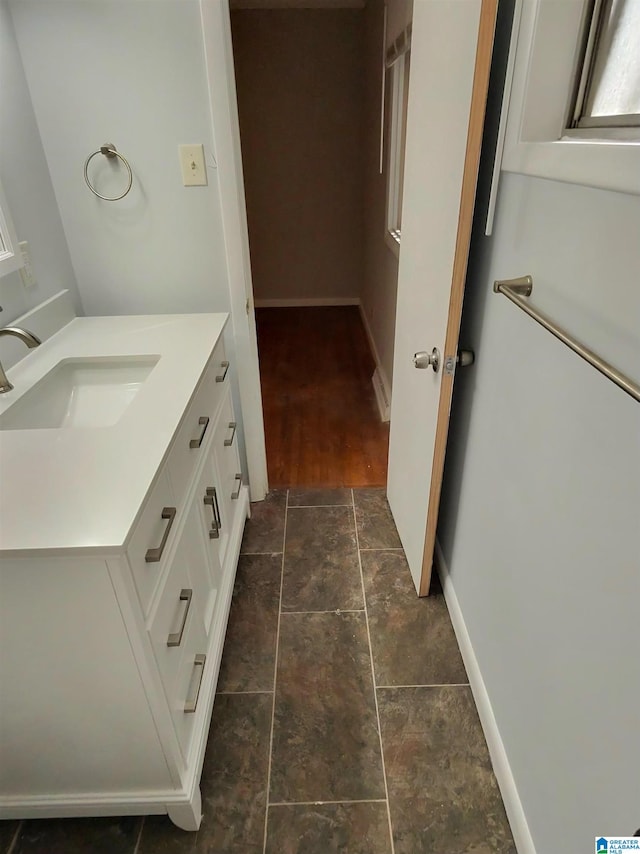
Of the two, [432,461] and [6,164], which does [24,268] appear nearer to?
[6,164]

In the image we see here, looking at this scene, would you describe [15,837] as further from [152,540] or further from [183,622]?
[152,540]

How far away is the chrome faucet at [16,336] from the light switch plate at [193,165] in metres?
0.78

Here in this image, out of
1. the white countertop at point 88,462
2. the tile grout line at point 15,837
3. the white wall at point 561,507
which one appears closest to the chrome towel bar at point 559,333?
the white wall at point 561,507

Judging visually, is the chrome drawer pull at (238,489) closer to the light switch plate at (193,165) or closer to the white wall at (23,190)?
the white wall at (23,190)

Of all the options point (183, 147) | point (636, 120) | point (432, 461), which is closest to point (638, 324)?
point (636, 120)

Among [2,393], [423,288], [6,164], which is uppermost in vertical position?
[6,164]

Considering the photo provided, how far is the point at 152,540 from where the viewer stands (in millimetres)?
1016

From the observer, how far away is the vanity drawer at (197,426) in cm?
120

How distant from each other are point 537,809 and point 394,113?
10.3 ft

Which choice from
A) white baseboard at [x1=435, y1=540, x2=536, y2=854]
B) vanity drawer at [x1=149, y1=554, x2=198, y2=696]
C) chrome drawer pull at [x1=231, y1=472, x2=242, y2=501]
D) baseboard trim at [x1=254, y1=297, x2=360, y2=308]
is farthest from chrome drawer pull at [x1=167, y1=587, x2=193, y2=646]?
baseboard trim at [x1=254, y1=297, x2=360, y2=308]

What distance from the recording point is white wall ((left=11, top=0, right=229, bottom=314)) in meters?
1.53

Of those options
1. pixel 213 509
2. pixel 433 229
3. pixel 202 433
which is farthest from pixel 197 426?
pixel 433 229

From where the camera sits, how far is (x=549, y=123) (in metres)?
1.04

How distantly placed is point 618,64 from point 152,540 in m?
1.20
